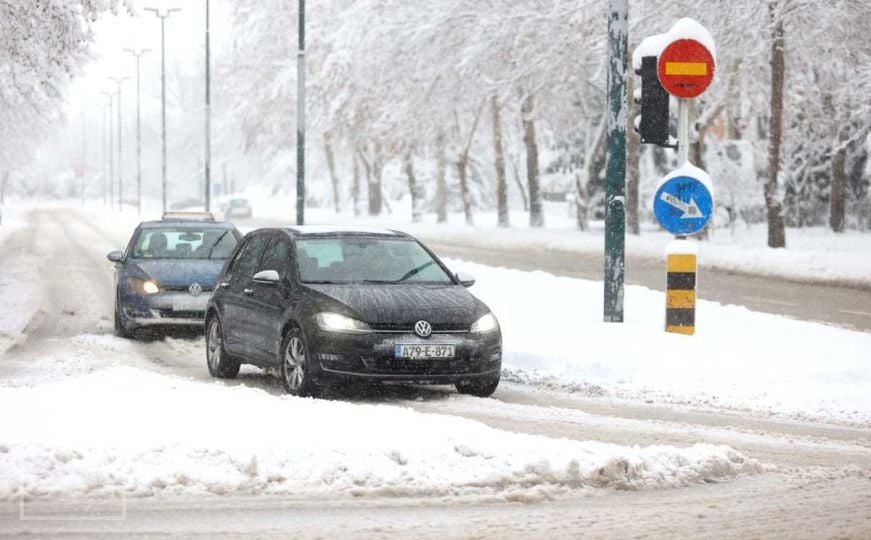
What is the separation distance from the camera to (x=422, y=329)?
10938 millimetres

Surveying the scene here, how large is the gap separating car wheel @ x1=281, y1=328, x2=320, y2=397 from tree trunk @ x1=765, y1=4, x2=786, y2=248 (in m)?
22.7

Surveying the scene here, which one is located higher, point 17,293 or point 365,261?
point 365,261

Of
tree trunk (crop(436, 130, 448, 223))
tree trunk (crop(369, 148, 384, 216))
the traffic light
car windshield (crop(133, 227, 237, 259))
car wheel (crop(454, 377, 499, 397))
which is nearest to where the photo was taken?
car wheel (crop(454, 377, 499, 397))

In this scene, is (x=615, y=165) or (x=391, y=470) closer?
(x=391, y=470)

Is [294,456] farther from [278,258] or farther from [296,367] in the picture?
[278,258]

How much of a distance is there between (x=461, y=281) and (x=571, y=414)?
2480 millimetres

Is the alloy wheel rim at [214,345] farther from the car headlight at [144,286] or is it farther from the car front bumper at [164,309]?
the car headlight at [144,286]

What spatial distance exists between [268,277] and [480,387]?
2.09 meters

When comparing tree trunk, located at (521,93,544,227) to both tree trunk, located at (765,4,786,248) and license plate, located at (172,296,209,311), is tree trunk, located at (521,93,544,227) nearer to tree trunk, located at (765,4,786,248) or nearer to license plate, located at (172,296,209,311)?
tree trunk, located at (765,4,786,248)

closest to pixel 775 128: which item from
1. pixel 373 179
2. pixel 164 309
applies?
pixel 164 309

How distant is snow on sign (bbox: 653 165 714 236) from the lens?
13539mm

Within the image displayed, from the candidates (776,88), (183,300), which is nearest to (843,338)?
(183,300)

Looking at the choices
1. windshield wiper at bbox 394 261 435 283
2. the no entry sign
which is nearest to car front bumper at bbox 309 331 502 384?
windshield wiper at bbox 394 261 435 283

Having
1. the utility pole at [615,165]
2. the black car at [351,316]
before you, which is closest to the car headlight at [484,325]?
the black car at [351,316]
